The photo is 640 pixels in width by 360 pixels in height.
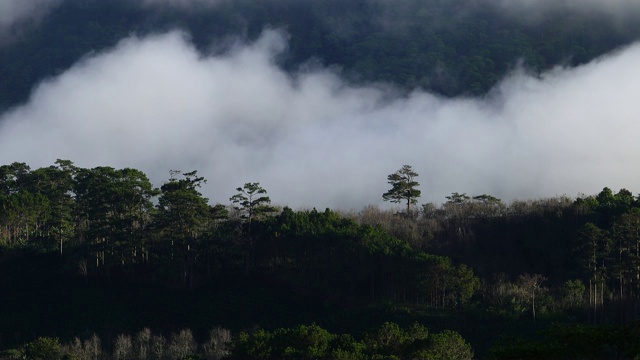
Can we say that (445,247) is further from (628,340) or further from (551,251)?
(628,340)

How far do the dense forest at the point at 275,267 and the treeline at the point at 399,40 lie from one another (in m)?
71.7

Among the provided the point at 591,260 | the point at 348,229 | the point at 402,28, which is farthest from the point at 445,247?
the point at 402,28

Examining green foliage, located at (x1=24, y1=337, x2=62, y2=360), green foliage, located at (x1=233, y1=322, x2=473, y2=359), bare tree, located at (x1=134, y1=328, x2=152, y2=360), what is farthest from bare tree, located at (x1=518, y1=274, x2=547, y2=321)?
green foliage, located at (x1=24, y1=337, x2=62, y2=360)

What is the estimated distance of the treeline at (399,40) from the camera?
170500mm

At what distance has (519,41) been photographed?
173375mm

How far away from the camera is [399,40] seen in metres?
Result: 185

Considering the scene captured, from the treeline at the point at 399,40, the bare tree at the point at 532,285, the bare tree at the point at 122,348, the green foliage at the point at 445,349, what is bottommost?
the bare tree at the point at 122,348

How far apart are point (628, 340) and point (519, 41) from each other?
443ft

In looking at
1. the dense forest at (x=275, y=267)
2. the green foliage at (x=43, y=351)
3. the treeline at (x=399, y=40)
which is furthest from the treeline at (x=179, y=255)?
the treeline at (x=399, y=40)

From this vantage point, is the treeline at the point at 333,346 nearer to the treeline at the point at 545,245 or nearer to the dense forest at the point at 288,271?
the dense forest at the point at 288,271

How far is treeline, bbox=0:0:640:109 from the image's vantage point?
170m

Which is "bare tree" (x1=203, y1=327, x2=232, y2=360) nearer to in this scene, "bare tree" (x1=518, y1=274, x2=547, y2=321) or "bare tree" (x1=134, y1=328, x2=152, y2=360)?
"bare tree" (x1=134, y1=328, x2=152, y2=360)

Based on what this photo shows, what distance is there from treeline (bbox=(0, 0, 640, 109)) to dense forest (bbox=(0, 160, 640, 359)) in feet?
235

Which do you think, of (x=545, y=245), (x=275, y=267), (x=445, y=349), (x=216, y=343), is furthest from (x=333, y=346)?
(x=545, y=245)
